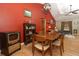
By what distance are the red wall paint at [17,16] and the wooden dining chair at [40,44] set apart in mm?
126

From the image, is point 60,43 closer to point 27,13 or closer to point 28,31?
point 28,31

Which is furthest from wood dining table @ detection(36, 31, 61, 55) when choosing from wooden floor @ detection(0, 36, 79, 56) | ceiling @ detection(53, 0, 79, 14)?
ceiling @ detection(53, 0, 79, 14)

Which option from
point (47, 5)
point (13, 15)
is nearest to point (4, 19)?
point (13, 15)

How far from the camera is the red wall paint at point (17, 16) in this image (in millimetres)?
1377

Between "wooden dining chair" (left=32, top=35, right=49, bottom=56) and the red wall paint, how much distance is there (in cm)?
13

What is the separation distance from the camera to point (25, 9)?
144cm

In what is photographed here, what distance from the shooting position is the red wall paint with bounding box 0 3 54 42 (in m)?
1.38

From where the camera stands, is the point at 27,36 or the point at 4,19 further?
the point at 27,36

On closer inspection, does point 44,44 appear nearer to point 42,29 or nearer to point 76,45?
point 42,29

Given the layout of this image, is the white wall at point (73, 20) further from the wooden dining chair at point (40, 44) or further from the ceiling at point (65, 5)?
the wooden dining chair at point (40, 44)

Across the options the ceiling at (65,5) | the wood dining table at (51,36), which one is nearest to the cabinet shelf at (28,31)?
the wood dining table at (51,36)

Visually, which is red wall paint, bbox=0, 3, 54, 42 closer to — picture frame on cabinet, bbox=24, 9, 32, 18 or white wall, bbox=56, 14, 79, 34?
picture frame on cabinet, bbox=24, 9, 32, 18

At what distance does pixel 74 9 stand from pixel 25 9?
0.72m

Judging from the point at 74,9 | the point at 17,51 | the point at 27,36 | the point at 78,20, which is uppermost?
the point at 74,9
